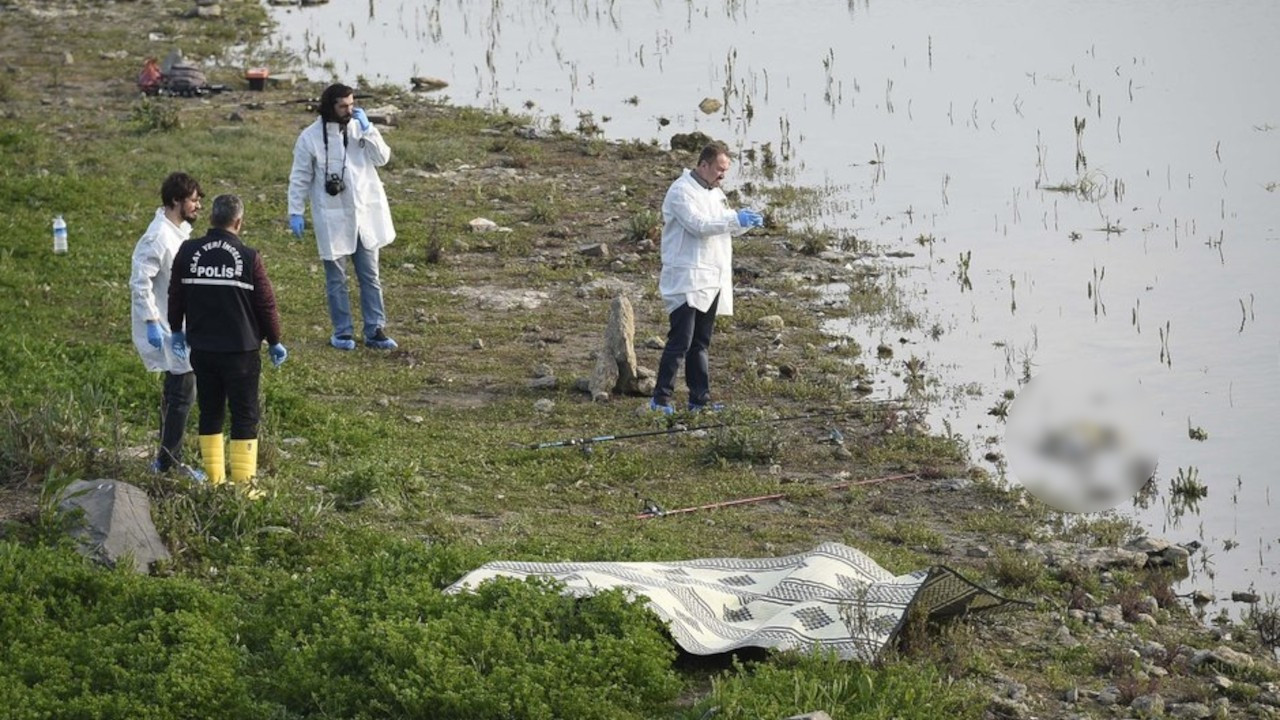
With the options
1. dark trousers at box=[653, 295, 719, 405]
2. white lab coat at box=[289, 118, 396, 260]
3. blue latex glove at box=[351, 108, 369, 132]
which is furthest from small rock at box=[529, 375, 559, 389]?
blue latex glove at box=[351, 108, 369, 132]

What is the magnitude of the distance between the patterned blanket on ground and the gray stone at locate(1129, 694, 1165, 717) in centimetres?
82

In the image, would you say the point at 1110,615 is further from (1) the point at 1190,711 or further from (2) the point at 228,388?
(2) the point at 228,388

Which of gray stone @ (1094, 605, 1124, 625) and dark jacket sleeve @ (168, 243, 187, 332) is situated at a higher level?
dark jacket sleeve @ (168, 243, 187, 332)

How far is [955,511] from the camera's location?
11.4 metres

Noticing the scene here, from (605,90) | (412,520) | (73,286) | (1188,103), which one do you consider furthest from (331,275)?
(1188,103)

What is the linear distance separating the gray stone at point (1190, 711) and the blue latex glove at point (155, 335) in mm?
5673

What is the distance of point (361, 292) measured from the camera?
14273 millimetres

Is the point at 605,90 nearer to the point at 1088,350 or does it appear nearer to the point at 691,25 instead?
the point at 691,25

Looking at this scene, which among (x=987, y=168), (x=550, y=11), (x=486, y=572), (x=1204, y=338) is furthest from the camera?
(x=550, y=11)

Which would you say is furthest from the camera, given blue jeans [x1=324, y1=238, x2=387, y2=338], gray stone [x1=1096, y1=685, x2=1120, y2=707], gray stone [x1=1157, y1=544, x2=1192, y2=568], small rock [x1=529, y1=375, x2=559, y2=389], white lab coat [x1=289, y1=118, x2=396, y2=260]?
blue jeans [x1=324, y1=238, x2=387, y2=338]

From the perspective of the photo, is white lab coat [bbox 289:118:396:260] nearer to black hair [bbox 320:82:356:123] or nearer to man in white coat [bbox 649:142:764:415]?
black hair [bbox 320:82:356:123]

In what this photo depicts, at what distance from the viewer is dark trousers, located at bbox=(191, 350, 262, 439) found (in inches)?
401

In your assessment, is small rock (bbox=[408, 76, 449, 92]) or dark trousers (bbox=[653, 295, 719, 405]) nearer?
dark trousers (bbox=[653, 295, 719, 405])

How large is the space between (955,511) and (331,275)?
17.6ft
